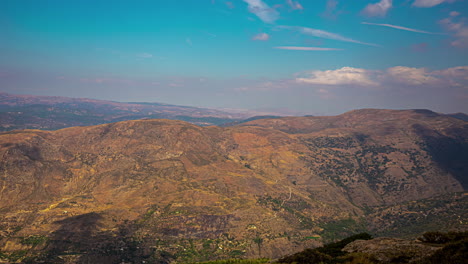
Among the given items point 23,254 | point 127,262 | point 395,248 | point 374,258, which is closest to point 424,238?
point 395,248

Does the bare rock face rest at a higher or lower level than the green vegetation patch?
higher

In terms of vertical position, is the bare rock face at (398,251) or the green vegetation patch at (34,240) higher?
the bare rock face at (398,251)

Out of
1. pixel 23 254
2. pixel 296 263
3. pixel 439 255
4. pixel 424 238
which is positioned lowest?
pixel 23 254

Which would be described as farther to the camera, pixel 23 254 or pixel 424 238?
pixel 23 254

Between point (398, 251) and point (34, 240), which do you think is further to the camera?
point (34, 240)

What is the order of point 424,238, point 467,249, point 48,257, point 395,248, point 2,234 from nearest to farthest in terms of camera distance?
point 467,249, point 395,248, point 424,238, point 48,257, point 2,234

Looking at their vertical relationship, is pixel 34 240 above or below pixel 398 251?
below

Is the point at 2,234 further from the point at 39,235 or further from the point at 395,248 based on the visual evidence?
the point at 395,248

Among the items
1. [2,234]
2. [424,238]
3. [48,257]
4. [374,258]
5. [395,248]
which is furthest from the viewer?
[2,234]

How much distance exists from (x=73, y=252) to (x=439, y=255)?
729 feet

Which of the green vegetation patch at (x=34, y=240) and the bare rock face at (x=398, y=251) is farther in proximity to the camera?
the green vegetation patch at (x=34, y=240)

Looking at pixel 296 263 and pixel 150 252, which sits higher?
pixel 296 263

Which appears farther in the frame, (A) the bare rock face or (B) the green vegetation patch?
(B) the green vegetation patch

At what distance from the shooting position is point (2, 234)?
641ft
